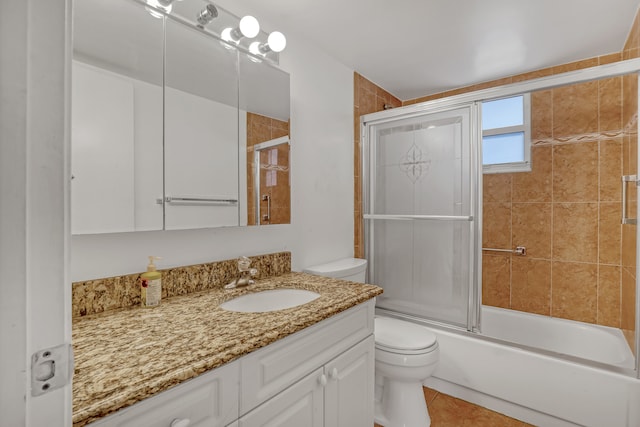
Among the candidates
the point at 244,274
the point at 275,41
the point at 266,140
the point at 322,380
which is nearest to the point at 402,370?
the point at 322,380

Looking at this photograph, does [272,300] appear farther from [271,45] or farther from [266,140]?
[271,45]

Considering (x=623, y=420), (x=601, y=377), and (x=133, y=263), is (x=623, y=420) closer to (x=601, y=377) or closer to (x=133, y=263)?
(x=601, y=377)

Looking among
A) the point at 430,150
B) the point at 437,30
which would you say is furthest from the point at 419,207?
the point at 437,30

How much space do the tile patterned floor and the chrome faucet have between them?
1.17m

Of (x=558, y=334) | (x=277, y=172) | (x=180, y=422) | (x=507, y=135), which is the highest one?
(x=507, y=135)

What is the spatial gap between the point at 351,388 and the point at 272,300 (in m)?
0.51

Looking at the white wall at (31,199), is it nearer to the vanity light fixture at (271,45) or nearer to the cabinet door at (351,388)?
the cabinet door at (351,388)

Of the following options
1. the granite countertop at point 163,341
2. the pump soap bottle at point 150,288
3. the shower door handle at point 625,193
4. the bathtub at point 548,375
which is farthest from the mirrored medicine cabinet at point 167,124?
the shower door handle at point 625,193

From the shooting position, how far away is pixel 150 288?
3.83 feet

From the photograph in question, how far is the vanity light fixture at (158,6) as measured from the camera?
1219 millimetres

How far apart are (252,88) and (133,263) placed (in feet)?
3.25

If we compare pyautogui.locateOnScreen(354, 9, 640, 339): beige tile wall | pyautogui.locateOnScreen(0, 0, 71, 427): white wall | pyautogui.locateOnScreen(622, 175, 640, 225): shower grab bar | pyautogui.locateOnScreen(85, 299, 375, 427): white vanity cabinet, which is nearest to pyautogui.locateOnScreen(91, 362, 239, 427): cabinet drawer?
pyautogui.locateOnScreen(85, 299, 375, 427): white vanity cabinet

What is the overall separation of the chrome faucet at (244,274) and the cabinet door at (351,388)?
0.54 meters

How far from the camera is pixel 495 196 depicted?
2.66m
